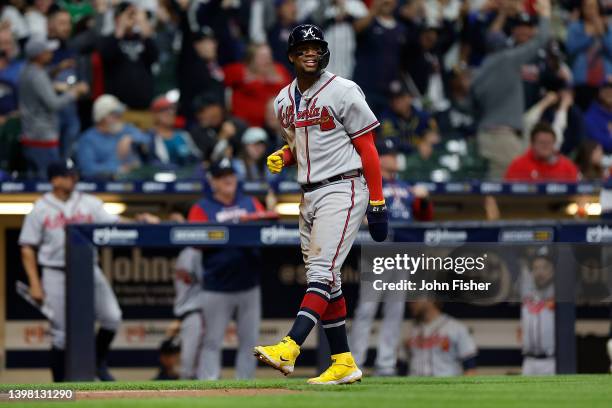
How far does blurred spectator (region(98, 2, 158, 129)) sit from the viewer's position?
45.1 feet

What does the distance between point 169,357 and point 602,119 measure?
5.59 meters

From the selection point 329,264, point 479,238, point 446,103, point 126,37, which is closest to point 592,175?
point 446,103

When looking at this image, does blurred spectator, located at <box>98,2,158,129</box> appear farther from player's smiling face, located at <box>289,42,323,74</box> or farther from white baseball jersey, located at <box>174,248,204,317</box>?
player's smiling face, located at <box>289,42,323,74</box>

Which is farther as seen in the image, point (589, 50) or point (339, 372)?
point (589, 50)

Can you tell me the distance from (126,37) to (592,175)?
4710mm

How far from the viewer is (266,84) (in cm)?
1411

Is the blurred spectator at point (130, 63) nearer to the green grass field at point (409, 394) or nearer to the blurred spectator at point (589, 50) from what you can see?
the blurred spectator at point (589, 50)

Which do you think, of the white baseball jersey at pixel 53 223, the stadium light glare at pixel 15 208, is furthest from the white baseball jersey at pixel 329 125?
the stadium light glare at pixel 15 208

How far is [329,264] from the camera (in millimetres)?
7223

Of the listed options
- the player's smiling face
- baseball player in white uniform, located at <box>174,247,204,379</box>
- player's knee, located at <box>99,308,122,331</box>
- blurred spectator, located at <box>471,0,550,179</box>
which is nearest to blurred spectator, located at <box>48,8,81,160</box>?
baseball player in white uniform, located at <box>174,247,204,379</box>

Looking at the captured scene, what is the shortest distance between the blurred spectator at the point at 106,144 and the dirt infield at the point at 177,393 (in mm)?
5494

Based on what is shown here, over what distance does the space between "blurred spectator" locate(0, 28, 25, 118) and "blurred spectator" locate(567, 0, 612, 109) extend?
237 inches

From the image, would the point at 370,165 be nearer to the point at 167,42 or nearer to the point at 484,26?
the point at 167,42

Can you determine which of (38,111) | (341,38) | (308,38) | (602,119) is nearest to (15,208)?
(38,111)
